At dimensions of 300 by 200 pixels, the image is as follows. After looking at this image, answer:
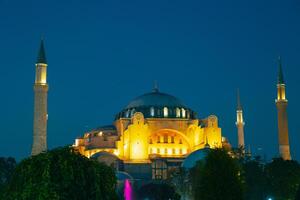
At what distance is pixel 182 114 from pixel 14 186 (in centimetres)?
5591

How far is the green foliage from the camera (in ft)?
157

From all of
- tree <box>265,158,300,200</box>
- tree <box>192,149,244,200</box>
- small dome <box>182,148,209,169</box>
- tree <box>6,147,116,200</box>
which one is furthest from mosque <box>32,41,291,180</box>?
tree <box>6,147,116,200</box>

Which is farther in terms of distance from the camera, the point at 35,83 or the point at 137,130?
the point at 137,130

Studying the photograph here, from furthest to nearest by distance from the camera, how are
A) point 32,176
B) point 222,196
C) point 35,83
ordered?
point 35,83
point 222,196
point 32,176

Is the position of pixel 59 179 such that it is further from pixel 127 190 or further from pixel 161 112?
pixel 161 112

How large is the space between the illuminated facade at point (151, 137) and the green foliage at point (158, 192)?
287 inches

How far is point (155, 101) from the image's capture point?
2916 inches

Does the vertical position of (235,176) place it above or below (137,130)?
below

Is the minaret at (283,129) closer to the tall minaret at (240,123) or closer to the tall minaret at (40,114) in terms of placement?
the tall minaret at (240,123)

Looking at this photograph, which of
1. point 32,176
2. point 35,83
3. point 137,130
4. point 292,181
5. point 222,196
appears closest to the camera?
point 32,176

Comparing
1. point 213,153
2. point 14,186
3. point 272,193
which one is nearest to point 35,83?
point 272,193

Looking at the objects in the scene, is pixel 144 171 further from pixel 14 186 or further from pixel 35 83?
pixel 14 186

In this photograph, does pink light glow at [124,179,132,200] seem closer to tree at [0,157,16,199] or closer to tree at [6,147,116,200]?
tree at [0,157,16,199]

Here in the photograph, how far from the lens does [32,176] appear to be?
18.2 metres
